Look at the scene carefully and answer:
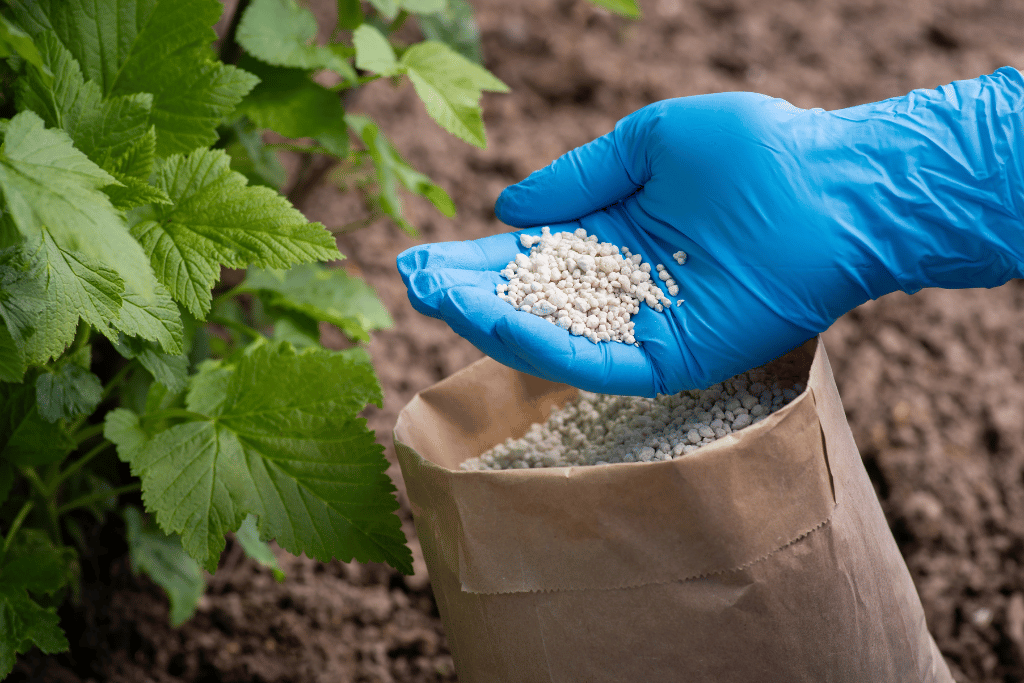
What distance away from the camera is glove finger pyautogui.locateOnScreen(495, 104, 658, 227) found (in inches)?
41.8

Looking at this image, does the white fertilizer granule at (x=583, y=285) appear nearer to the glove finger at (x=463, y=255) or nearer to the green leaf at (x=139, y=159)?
the glove finger at (x=463, y=255)

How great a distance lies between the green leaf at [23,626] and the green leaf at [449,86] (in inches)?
31.5

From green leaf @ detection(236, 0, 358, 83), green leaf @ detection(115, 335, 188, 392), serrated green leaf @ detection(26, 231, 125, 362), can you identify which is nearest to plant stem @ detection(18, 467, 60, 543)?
green leaf @ detection(115, 335, 188, 392)

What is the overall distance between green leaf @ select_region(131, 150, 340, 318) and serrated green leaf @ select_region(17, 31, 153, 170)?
57 millimetres

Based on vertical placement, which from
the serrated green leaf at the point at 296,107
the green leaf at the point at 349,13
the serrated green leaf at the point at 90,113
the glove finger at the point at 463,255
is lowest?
the glove finger at the point at 463,255

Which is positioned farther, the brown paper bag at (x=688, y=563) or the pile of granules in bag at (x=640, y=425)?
the pile of granules in bag at (x=640, y=425)

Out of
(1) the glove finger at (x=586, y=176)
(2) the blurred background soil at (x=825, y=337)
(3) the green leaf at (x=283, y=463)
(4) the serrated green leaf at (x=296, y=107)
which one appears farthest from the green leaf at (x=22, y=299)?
(2) the blurred background soil at (x=825, y=337)

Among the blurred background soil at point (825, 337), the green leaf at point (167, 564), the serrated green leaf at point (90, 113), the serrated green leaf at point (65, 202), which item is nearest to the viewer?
the serrated green leaf at point (65, 202)

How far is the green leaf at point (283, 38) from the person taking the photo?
1.08m

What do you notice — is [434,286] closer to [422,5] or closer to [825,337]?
[422,5]

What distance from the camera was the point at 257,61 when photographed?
3.85ft

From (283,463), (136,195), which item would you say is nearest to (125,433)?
(283,463)

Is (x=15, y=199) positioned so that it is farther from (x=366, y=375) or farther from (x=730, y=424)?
(x=730, y=424)

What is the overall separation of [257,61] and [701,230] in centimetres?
73
